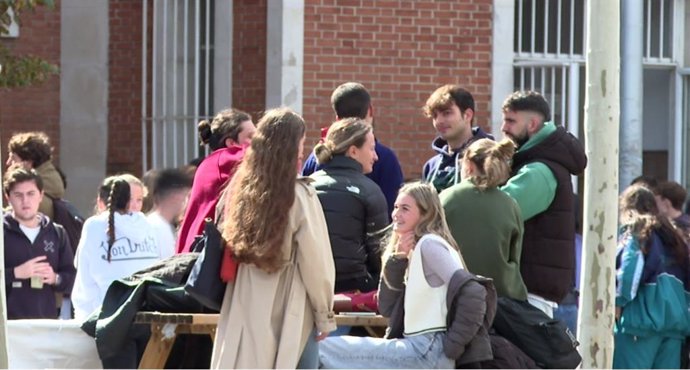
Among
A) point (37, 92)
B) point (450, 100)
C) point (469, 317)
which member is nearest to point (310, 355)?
point (469, 317)

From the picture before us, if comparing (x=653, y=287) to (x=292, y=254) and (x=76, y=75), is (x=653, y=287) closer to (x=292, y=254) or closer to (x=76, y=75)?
(x=292, y=254)

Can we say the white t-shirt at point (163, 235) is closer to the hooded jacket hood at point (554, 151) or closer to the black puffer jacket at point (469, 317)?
the hooded jacket hood at point (554, 151)

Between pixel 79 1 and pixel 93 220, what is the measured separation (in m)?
6.37

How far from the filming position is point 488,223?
8062 millimetres

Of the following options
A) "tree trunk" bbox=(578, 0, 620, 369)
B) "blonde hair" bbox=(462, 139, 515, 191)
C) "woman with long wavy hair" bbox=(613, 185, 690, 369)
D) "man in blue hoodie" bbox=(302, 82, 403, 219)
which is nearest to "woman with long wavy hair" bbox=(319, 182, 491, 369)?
"blonde hair" bbox=(462, 139, 515, 191)

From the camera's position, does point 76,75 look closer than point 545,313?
No

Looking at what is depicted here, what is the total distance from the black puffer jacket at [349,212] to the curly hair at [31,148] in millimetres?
3818

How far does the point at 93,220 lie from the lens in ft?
32.2

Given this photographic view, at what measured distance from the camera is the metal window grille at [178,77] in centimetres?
1491

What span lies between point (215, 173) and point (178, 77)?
664 cm

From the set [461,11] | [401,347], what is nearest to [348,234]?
[401,347]

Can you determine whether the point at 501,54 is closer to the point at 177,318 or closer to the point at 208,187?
the point at 208,187

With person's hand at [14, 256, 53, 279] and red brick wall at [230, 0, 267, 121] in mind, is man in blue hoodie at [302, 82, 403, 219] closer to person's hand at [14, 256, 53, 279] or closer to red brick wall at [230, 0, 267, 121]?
person's hand at [14, 256, 53, 279]

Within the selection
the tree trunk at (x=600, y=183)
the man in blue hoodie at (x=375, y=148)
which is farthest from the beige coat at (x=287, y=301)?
the man in blue hoodie at (x=375, y=148)
